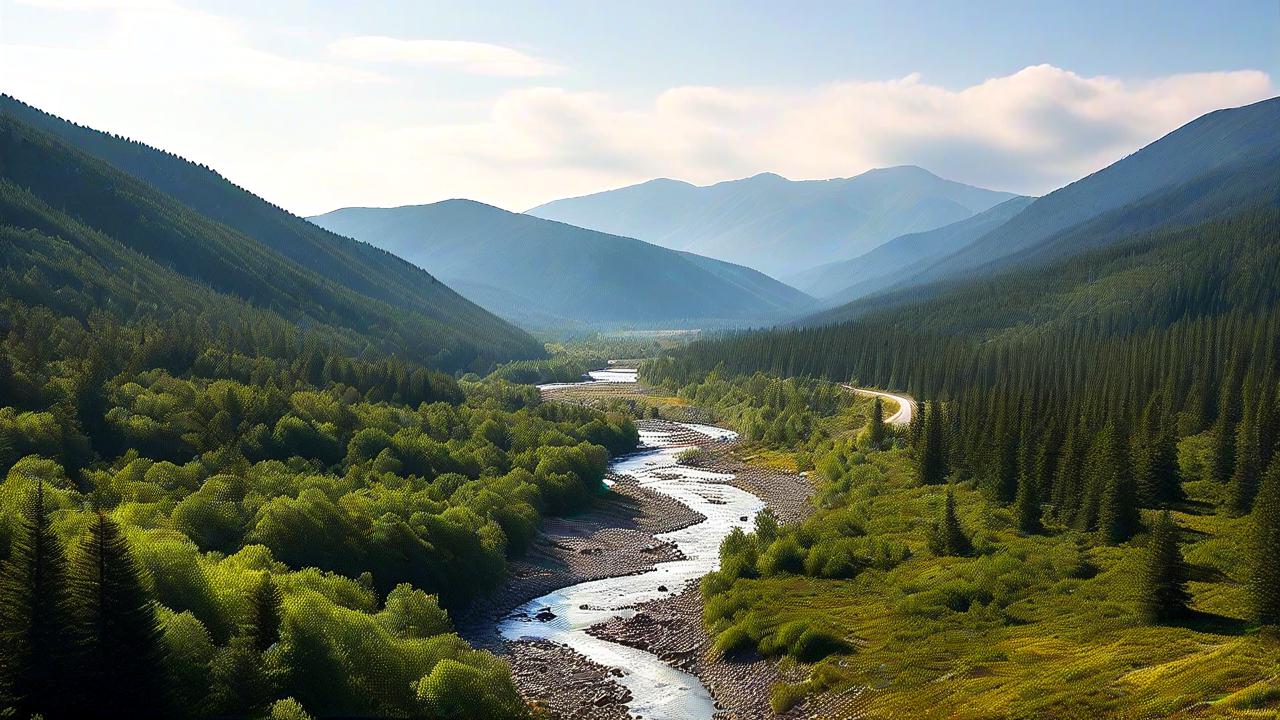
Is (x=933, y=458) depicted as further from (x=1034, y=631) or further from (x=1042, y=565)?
(x=1034, y=631)

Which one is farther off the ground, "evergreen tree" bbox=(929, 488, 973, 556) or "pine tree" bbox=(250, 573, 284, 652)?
"evergreen tree" bbox=(929, 488, 973, 556)

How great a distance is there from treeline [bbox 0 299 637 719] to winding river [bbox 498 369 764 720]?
8009 mm

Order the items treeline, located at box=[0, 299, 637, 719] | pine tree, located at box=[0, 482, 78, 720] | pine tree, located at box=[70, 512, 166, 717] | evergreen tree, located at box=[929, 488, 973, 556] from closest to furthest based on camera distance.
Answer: pine tree, located at box=[0, 482, 78, 720] < pine tree, located at box=[70, 512, 166, 717] < treeline, located at box=[0, 299, 637, 719] < evergreen tree, located at box=[929, 488, 973, 556]

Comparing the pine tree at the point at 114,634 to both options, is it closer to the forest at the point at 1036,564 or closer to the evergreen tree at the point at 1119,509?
the forest at the point at 1036,564

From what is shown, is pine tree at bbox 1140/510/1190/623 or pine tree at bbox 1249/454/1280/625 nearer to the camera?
pine tree at bbox 1249/454/1280/625

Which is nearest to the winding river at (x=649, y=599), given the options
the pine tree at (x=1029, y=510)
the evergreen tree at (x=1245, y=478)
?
the pine tree at (x=1029, y=510)

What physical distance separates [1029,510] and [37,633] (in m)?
81.9

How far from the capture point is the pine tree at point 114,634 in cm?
3856

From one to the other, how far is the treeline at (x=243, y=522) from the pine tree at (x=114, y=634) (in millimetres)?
80

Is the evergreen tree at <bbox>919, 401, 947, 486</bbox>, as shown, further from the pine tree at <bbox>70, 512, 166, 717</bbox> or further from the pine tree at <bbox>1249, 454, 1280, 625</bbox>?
the pine tree at <bbox>70, 512, 166, 717</bbox>

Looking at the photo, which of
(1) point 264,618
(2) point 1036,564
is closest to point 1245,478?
(2) point 1036,564

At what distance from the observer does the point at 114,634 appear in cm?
3916

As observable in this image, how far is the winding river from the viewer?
6247 cm

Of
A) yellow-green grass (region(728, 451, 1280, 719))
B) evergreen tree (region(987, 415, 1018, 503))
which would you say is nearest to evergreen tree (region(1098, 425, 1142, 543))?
yellow-green grass (region(728, 451, 1280, 719))
